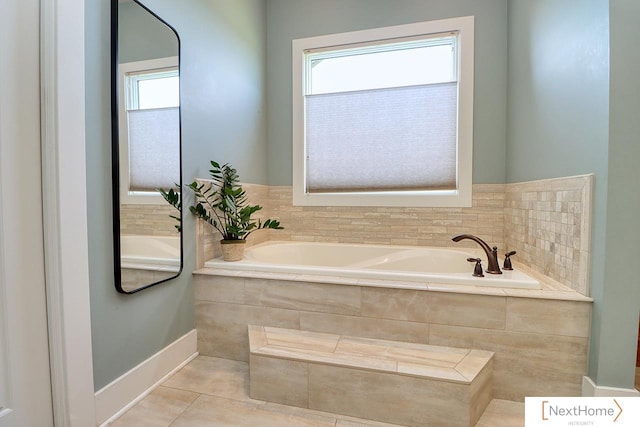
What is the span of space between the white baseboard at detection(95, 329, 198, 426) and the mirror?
1.32 ft

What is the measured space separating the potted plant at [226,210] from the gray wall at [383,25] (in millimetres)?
825

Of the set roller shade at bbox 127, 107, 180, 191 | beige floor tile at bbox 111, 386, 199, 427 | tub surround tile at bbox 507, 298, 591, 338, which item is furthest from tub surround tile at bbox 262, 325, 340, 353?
roller shade at bbox 127, 107, 180, 191

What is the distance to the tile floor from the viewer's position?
1307 millimetres

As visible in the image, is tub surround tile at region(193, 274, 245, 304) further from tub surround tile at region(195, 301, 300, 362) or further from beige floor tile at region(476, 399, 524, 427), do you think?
beige floor tile at region(476, 399, 524, 427)

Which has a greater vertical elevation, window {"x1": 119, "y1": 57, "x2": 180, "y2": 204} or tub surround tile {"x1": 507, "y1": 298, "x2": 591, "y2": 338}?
window {"x1": 119, "y1": 57, "x2": 180, "y2": 204}

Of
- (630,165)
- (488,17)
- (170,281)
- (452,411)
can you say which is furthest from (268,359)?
(488,17)

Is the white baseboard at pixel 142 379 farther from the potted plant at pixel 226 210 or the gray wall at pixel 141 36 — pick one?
the gray wall at pixel 141 36

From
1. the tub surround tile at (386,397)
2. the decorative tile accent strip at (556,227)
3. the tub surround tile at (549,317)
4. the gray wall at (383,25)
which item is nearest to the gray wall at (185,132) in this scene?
the gray wall at (383,25)

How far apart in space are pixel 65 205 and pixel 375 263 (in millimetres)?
1954

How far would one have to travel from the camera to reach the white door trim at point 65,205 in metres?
1.09

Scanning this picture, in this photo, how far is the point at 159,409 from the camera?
139 centimetres

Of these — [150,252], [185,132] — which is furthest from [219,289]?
[185,132]

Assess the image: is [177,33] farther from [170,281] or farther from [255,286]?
[255,286]

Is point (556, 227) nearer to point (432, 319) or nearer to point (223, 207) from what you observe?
point (432, 319)
